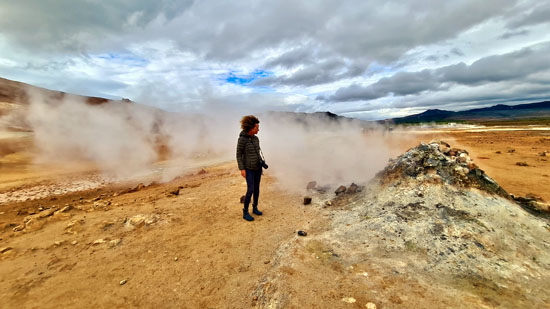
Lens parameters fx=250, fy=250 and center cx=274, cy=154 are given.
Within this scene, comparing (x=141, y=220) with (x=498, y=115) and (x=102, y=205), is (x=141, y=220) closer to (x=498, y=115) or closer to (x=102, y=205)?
(x=102, y=205)

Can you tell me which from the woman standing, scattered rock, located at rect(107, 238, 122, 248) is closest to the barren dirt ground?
scattered rock, located at rect(107, 238, 122, 248)

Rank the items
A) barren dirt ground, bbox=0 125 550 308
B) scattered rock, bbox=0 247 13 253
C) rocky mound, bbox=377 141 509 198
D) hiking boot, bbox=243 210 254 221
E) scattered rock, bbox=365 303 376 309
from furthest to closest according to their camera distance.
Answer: hiking boot, bbox=243 210 254 221 < rocky mound, bbox=377 141 509 198 < scattered rock, bbox=0 247 13 253 < barren dirt ground, bbox=0 125 550 308 < scattered rock, bbox=365 303 376 309

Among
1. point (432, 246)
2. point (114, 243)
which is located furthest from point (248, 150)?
point (432, 246)

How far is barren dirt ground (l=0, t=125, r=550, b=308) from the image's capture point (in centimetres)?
272

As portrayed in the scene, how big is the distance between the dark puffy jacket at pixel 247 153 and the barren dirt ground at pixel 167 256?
1.12 m

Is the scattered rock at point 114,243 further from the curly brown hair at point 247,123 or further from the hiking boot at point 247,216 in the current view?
the curly brown hair at point 247,123

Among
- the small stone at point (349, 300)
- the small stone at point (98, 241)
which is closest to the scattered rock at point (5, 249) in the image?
the small stone at point (98, 241)

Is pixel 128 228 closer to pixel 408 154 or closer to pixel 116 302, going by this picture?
pixel 116 302

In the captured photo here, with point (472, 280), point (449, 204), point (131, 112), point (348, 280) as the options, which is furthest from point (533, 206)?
point (131, 112)

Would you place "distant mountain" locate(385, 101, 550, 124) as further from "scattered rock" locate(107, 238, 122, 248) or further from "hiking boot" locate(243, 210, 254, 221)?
"scattered rock" locate(107, 238, 122, 248)

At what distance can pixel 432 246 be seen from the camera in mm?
3350

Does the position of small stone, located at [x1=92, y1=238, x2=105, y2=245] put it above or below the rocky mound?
below

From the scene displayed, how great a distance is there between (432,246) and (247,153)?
3135 millimetres

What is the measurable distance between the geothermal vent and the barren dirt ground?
0.06 meters
